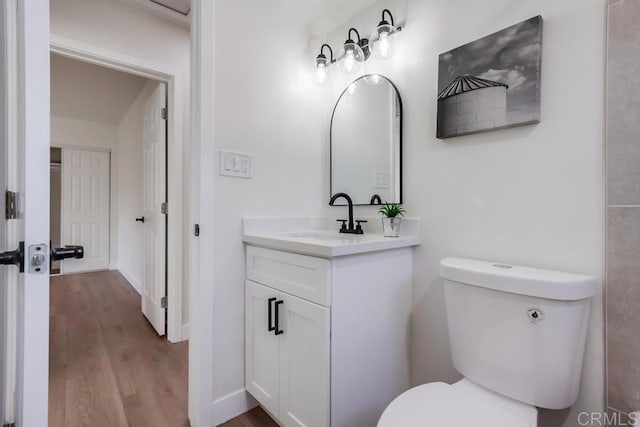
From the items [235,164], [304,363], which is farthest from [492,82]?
[304,363]

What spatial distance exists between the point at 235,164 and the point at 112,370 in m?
1.52

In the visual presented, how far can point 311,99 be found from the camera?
5.74 ft

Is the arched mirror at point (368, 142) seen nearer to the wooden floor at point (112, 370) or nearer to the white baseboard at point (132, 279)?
the wooden floor at point (112, 370)

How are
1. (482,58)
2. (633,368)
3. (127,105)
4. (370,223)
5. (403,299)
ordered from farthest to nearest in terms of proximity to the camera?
(127,105), (370,223), (403,299), (482,58), (633,368)

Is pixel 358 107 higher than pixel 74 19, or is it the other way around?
pixel 74 19

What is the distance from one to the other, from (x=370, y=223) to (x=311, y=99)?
2.73 feet

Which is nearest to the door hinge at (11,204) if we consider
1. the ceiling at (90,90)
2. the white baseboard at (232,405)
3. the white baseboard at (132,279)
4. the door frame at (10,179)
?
the door frame at (10,179)

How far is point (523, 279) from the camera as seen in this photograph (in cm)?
86

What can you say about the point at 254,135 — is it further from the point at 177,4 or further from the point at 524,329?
the point at 524,329

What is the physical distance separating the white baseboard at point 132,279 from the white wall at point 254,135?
258 cm

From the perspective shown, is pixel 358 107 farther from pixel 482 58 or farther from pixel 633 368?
pixel 633 368

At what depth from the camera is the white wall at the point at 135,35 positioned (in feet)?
5.82

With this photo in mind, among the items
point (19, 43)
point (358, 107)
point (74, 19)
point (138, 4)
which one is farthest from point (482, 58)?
point (74, 19)

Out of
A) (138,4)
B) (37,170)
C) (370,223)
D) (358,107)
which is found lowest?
(370,223)
